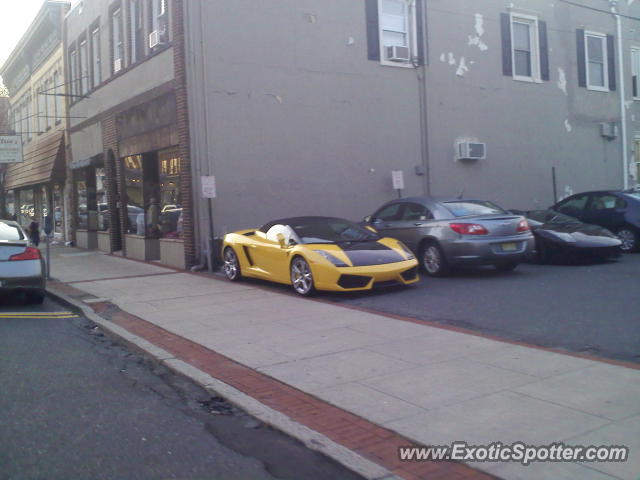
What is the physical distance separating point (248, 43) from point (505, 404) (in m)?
11.6

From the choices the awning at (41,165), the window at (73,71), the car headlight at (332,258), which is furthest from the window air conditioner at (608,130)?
the awning at (41,165)

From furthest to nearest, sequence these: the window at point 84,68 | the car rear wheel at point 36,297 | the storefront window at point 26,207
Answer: the storefront window at point 26,207 → the window at point 84,68 → the car rear wheel at point 36,297

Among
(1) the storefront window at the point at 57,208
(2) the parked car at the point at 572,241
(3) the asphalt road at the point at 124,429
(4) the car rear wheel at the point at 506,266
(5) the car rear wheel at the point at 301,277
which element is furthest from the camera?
(1) the storefront window at the point at 57,208

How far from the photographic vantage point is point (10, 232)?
10.6 meters

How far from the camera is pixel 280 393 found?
5.59 m

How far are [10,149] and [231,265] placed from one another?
16.8 metres

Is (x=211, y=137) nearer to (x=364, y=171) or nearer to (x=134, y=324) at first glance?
(x=364, y=171)

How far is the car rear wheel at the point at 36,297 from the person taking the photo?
10.6 meters

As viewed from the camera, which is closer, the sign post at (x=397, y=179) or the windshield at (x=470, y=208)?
the windshield at (x=470, y=208)

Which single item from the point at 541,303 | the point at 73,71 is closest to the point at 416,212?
the point at 541,303

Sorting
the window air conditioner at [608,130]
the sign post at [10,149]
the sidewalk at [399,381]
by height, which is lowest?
the sidewalk at [399,381]

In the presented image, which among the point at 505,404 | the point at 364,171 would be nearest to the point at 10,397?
the point at 505,404

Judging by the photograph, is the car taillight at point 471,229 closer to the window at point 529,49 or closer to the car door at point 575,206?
the car door at point 575,206
